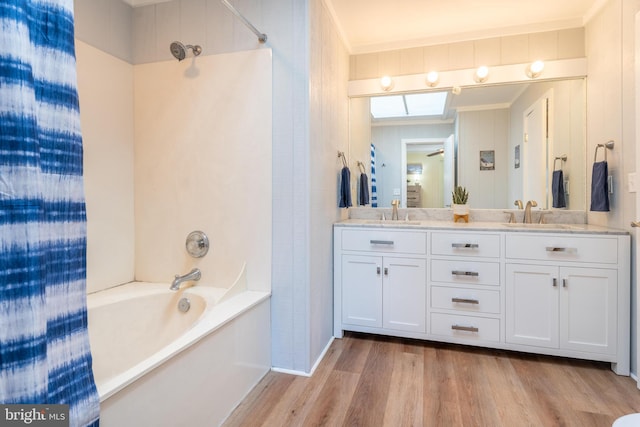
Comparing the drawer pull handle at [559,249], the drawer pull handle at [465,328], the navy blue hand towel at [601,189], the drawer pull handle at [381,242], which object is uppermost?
the navy blue hand towel at [601,189]

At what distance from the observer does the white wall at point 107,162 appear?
6.49 feet

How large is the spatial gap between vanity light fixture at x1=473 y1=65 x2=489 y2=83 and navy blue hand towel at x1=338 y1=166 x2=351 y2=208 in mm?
1277

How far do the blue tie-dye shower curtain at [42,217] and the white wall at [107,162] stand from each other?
4.28 ft

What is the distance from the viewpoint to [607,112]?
6.92ft

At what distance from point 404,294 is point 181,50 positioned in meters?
2.20

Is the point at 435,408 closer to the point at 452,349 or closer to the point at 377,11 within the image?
the point at 452,349

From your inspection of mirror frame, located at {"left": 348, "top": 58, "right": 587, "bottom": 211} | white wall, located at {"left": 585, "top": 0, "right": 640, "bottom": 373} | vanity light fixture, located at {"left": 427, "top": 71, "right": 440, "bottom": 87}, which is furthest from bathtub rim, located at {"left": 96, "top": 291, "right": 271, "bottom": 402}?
white wall, located at {"left": 585, "top": 0, "right": 640, "bottom": 373}

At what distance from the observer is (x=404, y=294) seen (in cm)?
233

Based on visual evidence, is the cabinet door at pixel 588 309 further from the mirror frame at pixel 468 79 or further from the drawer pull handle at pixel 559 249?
the mirror frame at pixel 468 79

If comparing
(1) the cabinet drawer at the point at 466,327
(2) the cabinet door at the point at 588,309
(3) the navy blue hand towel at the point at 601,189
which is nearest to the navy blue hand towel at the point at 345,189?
(1) the cabinet drawer at the point at 466,327

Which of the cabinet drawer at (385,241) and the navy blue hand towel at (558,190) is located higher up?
the navy blue hand towel at (558,190)

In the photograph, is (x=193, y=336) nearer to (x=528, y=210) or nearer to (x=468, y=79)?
(x=528, y=210)

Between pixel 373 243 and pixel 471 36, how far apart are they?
6.08ft

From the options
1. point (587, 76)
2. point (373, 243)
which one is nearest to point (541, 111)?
point (587, 76)
